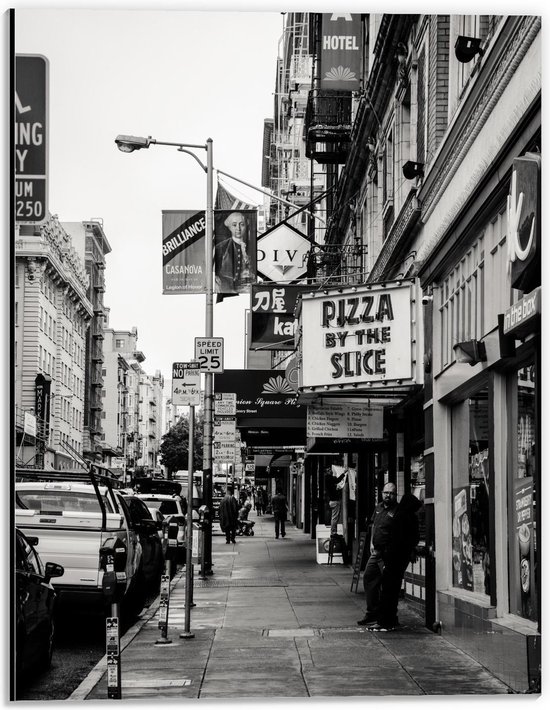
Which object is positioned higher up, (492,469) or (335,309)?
(335,309)

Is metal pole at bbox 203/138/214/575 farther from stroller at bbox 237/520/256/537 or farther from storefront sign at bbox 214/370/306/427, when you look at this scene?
stroller at bbox 237/520/256/537

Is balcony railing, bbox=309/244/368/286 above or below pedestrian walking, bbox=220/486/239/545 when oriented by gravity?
above

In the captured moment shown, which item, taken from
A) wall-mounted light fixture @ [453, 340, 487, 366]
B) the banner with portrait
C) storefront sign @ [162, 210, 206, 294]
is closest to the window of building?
wall-mounted light fixture @ [453, 340, 487, 366]

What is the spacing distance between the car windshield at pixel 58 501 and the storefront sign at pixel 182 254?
5.00 metres

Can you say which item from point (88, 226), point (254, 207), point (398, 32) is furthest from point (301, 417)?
point (88, 226)

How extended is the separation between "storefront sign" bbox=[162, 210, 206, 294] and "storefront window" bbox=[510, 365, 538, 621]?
995 centimetres

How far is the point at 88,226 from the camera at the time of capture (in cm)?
1296

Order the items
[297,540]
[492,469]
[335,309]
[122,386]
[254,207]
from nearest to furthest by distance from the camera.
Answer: [492,469] → [335,309] → [254,207] → [297,540] → [122,386]

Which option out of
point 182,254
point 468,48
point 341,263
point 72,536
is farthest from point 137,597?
point 341,263

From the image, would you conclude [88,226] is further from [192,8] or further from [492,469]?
[492,469]

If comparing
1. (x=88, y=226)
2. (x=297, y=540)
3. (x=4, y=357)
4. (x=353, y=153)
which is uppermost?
(x=353, y=153)

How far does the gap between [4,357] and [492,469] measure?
198 inches

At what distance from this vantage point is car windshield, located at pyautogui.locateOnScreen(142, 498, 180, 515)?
27812mm

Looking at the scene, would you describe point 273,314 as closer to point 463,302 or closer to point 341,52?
point 341,52
